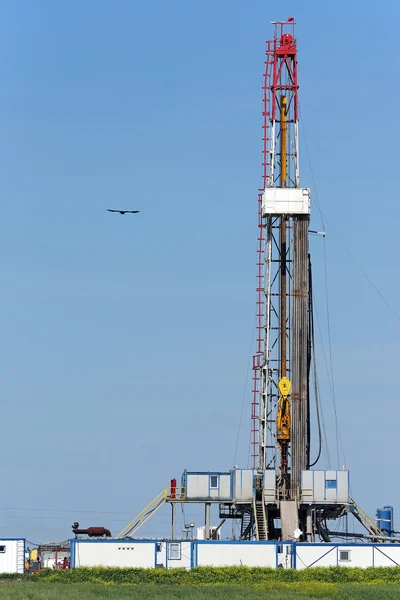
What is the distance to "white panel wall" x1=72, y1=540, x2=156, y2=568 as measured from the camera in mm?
85938

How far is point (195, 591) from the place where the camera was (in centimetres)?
7681

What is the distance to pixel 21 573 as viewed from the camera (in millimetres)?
86750

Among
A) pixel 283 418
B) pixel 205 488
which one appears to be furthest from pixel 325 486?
pixel 205 488

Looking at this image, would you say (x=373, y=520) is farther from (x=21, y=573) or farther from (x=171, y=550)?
(x=21, y=573)

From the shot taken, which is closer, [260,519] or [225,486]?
[260,519]

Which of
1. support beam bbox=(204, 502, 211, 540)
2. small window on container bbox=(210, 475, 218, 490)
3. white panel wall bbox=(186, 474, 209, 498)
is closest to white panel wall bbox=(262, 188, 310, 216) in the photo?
small window on container bbox=(210, 475, 218, 490)

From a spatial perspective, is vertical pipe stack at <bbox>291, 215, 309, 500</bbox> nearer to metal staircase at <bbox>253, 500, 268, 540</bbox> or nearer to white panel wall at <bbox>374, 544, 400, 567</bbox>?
metal staircase at <bbox>253, 500, 268, 540</bbox>

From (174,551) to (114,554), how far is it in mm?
3499

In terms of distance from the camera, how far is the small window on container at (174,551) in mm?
86312

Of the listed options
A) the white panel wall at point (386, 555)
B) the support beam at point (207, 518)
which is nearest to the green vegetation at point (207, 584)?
Result: the white panel wall at point (386, 555)

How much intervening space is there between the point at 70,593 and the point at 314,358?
90.8ft

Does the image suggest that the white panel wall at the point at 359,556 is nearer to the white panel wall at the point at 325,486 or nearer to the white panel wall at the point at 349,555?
the white panel wall at the point at 349,555

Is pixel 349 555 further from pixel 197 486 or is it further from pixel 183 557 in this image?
pixel 197 486

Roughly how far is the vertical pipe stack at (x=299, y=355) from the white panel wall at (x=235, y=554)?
8096 millimetres
